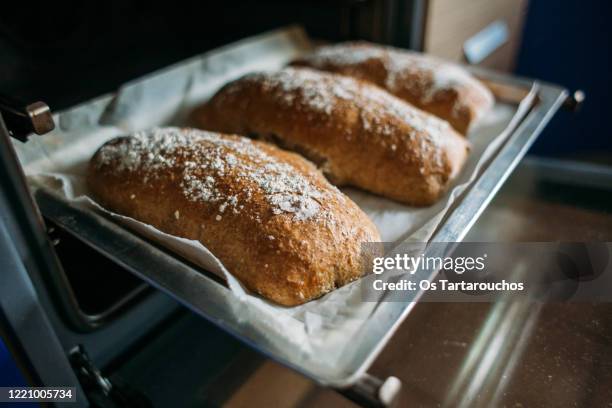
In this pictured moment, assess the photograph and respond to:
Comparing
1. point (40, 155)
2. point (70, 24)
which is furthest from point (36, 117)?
point (70, 24)

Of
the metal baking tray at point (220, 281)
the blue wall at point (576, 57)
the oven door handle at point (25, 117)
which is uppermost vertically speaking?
the oven door handle at point (25, 117)

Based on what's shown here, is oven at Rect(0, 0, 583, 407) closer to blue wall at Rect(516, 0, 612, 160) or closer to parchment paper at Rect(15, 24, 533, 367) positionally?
parchment paper at Rect(15, 24, 533, 367)

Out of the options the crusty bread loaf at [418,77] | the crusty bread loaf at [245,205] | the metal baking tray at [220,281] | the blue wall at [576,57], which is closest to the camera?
the metal baking tray at [220,281]

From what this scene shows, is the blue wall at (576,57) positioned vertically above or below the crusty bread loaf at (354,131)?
below

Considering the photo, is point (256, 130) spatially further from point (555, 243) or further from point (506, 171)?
point (555, 243)

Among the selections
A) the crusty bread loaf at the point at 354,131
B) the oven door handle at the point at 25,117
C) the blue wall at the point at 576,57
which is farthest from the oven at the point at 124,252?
the blue wall at the point at 576,57

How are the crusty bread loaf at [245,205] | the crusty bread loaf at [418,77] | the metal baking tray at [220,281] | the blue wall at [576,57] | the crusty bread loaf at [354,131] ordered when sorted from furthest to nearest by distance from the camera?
the blue wall at [576,57], the crusty bread loaf at [418,77], the crusty bread loaf at [354,131], the crusty bread loaf at [245,205], the metal baking tray at [220,281]

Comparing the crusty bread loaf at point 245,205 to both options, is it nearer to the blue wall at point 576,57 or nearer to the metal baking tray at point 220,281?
the metal baking tray at point 220,281
